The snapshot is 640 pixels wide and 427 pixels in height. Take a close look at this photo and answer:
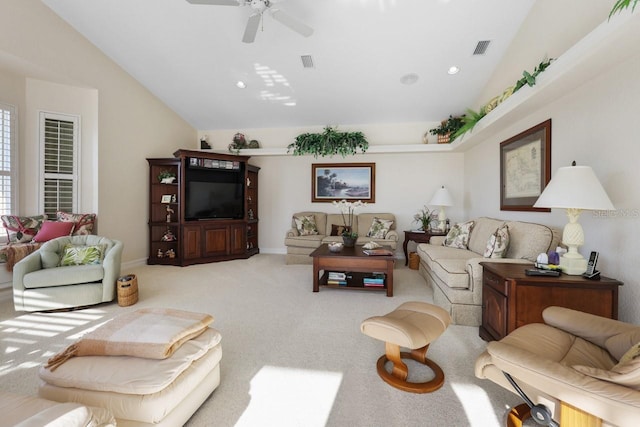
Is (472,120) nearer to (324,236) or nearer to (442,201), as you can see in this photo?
(442,201)

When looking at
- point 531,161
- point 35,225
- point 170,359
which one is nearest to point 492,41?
point 531,161

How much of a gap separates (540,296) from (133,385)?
103 inches

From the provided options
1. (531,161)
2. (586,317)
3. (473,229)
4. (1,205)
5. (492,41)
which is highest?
(492,41)

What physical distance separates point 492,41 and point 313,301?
13.8 ft

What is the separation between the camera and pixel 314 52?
159 inches

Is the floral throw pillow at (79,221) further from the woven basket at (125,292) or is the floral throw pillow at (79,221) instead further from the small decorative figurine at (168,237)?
the woven basket at (125,292)

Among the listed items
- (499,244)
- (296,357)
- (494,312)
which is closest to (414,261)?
(499,244)

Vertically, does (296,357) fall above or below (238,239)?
below

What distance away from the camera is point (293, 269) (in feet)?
15.9

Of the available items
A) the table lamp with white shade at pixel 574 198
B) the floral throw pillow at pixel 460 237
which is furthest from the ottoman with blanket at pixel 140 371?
the floral throw pillow at pixel 460 237

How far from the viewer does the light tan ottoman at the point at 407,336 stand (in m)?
1.69

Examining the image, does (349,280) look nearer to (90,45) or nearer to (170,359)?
(170,359)

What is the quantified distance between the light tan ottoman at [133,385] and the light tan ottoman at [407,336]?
105 centimetres

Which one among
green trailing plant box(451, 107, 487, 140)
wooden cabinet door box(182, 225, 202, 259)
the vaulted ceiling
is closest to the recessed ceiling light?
the vaulted ceiling
